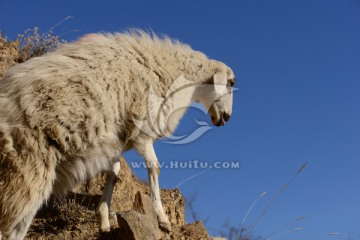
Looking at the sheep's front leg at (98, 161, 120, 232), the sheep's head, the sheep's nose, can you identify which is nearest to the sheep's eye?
the sheep's head

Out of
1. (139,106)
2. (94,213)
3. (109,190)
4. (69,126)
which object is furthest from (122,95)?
(94,213)

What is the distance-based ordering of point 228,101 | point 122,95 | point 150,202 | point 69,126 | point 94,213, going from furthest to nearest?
point 228,101 → point 94,213 → point 150,202 → point 122,95 → point 69,126

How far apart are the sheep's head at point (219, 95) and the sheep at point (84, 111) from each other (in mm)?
207

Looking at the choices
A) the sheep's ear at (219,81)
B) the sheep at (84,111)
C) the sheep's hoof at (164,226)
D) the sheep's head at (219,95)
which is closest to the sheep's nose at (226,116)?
the sheep's head at (219,95)

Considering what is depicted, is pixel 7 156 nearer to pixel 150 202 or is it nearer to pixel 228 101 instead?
pixel 150 202

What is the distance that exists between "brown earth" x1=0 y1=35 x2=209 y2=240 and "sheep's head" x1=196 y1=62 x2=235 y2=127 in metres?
1.26

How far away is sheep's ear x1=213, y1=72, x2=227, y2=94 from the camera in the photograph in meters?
6.22

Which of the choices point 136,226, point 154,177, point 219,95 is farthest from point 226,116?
point 136,226

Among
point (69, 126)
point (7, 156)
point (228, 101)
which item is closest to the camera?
point (7, 156)

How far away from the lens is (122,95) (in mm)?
4863

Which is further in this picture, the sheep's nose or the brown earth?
the sheep's nose

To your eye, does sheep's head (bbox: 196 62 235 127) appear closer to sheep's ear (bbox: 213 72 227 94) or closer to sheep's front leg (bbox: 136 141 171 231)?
sheep's ear (bbox: 213 72 227 94)

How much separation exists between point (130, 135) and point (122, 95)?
0.46 m

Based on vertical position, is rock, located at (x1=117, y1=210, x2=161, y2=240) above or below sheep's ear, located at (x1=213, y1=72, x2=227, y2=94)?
below
